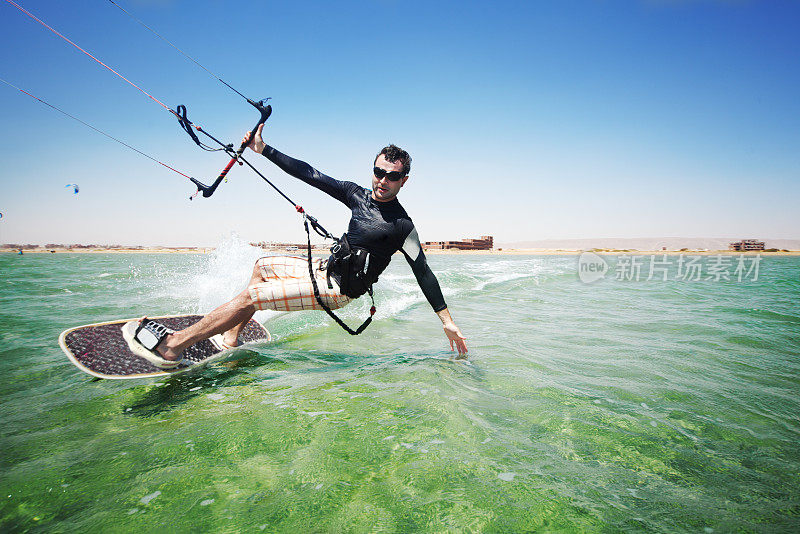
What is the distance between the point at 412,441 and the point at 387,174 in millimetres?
2720

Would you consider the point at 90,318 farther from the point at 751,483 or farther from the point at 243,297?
the point at 751,483

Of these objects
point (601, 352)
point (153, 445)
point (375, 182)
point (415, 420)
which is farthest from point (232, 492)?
point (601, 352)

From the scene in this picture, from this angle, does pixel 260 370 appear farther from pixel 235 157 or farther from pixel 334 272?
pixel 235 157

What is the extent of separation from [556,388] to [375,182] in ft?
9.97

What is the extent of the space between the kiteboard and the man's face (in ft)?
10.3

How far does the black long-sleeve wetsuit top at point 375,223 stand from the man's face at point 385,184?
0.32 ft

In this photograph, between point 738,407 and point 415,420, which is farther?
point 738,407

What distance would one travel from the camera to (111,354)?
432cm

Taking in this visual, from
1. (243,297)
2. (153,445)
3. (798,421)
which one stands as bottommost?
(798,421)

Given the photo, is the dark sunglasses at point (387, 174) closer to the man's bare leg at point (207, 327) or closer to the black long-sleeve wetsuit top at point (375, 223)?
the black long-sleeve wetsuit top at point (375, 223)

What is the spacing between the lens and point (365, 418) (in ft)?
9.96

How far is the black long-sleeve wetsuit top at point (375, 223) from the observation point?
4.08 meters

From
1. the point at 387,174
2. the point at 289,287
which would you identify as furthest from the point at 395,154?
the point at 289,287

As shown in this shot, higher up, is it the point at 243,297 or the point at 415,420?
the point at 243,297
